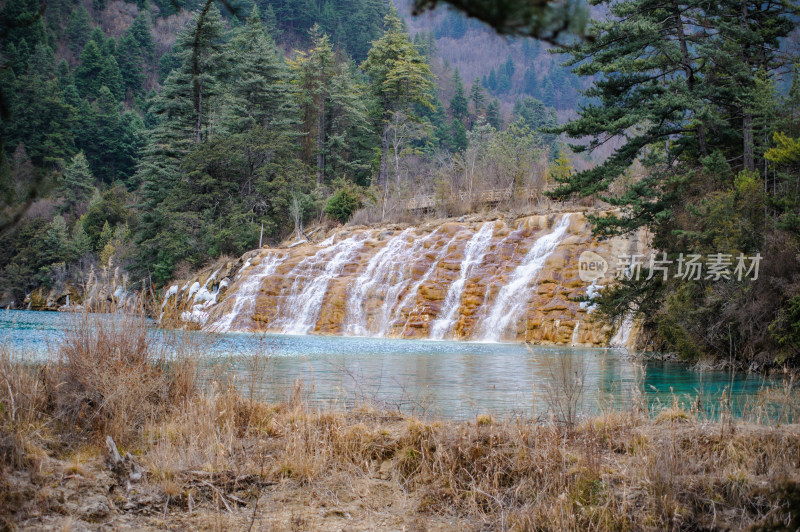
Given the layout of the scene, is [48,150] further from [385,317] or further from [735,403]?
[385,317]

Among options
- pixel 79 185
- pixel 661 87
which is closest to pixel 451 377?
pixel 661 87

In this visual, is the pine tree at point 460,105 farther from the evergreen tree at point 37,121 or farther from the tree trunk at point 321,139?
the evergreen tree at point 37,121

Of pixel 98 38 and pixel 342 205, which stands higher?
pixel 98 38

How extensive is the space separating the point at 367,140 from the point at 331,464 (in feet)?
147

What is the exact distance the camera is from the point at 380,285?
24.5 metres

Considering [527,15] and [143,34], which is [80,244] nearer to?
[143,34]

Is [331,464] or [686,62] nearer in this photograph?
[331,464]

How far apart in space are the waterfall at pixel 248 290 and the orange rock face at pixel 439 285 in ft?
0.20

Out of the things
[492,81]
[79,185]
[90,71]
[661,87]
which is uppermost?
[492,81]

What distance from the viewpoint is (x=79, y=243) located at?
42.6 metres

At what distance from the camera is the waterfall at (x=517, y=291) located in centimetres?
2050

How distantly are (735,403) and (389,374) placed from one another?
5.38m

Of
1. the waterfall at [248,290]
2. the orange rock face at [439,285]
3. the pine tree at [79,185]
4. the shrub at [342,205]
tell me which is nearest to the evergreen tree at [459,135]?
the shrub at [342,205]

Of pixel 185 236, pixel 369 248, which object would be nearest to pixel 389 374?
pixel 369 248
